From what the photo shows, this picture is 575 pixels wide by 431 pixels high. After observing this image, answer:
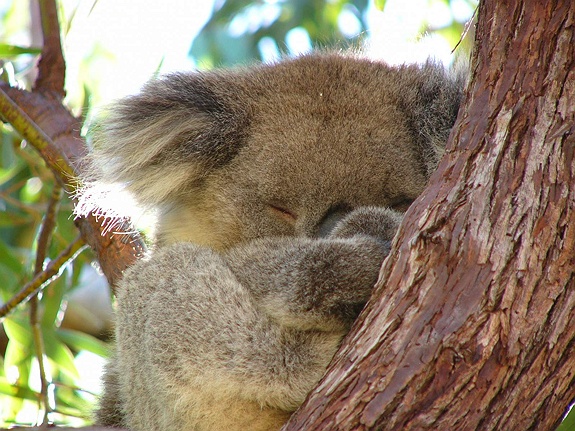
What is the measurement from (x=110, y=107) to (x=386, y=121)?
93 cm

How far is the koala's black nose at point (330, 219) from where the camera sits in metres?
2.23

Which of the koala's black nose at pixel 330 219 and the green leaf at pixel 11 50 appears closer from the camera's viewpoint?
the koala's black nose at pixel 330 219

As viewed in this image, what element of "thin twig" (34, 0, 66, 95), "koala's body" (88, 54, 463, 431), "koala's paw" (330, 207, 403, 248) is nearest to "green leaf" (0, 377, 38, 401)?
"koala's body" (88, 54, 463, 431)

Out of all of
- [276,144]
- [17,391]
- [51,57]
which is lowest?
[17,391]

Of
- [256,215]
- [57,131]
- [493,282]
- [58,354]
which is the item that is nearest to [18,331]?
[58,354]

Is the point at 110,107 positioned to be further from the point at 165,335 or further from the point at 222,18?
the point at 222,18

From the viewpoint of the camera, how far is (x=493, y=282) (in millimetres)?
1454

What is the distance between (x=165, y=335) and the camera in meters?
1.92

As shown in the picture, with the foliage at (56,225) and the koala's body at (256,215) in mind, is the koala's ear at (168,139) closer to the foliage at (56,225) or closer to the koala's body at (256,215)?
the koala's body at (256,215)

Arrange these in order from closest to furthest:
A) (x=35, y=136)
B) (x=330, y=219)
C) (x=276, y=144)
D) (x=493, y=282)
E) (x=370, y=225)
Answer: (x=493, y=282) → (x=370, y=225) → (x=330, y=219) → (x=276, y=144) → (x=35, y=136)

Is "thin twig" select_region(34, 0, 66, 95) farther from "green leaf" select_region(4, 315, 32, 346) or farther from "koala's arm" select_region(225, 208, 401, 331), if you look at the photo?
"koala's arm" select_region(225, 208, 401, 331)

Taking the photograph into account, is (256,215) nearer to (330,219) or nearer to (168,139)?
(330,219)

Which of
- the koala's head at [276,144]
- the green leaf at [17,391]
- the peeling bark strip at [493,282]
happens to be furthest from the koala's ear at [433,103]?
the green leaf at [17,391]

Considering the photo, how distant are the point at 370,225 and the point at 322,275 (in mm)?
243
